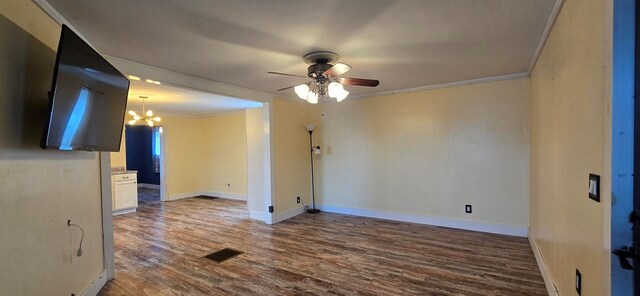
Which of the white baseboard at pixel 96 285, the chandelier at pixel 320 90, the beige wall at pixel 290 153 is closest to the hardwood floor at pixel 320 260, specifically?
the white baseboard at pixel 96 285

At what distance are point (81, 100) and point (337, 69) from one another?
6.69ft

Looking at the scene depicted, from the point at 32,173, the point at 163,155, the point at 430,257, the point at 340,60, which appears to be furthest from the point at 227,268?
the point at 163,155

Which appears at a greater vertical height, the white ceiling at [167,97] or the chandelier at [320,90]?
the white ceiling at [167,97]

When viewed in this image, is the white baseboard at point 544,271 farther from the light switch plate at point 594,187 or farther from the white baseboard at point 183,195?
the white baseboard at point 183,195

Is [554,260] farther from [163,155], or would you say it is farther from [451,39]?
[163,155]

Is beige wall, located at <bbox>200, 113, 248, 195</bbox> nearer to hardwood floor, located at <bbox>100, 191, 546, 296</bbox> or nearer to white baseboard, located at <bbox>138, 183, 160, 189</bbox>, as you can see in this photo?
hardwood floor, located at <bbox>100, 191, 546, 296</bbox>

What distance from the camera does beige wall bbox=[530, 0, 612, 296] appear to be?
127 cm

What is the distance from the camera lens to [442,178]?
443cm

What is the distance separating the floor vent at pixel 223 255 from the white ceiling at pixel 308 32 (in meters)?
2.22

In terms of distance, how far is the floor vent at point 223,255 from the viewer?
334cm

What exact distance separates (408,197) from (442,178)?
0.63 meters

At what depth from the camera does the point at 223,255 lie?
346cm

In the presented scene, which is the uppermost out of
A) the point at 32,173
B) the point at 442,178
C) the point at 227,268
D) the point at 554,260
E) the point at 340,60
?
the point at 340,60

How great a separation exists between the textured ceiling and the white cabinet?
3692mm
